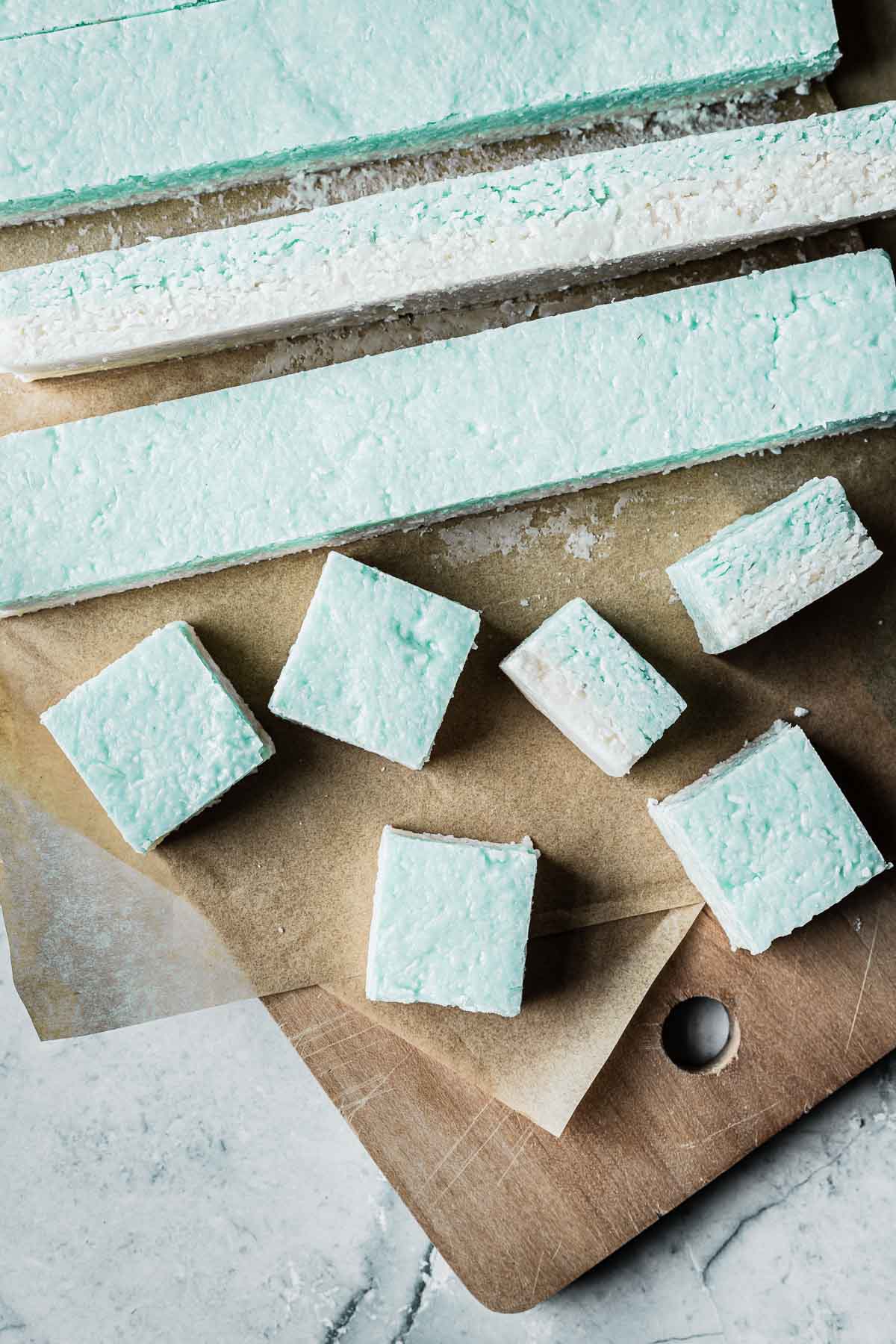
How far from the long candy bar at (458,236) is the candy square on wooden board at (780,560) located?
2.19 feet

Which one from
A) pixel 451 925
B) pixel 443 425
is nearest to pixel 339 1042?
pixel 451 925

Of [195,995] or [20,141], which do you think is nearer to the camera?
[20,141]

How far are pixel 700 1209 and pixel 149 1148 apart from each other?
5.02 feet

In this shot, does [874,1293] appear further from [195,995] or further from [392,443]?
[392,443]

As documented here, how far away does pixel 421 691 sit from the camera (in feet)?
7.66

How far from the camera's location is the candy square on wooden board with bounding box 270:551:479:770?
232 cm

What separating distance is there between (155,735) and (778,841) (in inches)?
59.6

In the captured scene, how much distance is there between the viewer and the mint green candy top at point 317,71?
229cm

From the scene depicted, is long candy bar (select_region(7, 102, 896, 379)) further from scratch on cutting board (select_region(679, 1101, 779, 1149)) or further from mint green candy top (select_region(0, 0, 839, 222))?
scratch on cutting board (select_region(679, 1101, 779, 1149))

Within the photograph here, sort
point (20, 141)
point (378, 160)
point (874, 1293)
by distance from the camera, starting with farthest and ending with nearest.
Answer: point (874, 1293), point (378, 160), point (20, 141)

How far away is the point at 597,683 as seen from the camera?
2314mm

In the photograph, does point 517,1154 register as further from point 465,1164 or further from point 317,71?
point 317,71

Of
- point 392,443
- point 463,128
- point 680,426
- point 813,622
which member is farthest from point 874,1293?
point 463,128

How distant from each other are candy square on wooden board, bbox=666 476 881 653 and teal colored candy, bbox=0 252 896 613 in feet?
0.69
